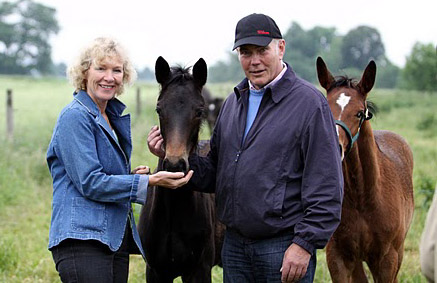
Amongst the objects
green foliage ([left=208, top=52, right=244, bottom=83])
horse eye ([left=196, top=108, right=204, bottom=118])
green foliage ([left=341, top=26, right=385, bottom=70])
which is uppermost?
green foliage ([left=341, top=26, right=385, bottom=70])

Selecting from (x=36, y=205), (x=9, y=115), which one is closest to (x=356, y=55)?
(x=9, y=115)

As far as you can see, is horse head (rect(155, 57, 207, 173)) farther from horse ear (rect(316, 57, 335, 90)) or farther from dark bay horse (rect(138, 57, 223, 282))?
horse ear (rect(316, 57, 335, 90))

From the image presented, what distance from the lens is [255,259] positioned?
10.2ft

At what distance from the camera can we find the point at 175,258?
3980 mm

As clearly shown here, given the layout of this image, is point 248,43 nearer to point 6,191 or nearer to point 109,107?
point 109,107

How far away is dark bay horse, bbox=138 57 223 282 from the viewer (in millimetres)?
3447

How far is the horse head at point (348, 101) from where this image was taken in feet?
13.9

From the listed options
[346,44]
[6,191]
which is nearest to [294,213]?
[6,191]

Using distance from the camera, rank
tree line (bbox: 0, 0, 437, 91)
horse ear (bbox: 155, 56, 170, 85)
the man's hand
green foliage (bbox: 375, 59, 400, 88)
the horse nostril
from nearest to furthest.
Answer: the man's hand < the horse nostril < horse ear (bbox: 155, 56, 170, 85) < tree line (bbox: 0, 0, 437, 91) < green foliage (bbox: 375, 59, 400, 88)

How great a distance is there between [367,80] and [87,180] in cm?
270

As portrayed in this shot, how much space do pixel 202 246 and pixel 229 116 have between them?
1203mm

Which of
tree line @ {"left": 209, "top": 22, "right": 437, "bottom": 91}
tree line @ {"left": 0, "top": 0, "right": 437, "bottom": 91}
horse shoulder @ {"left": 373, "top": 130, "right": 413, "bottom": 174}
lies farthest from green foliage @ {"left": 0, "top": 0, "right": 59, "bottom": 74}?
horse shoulder @ {"left": 373, "top": 130, "right": 413, "bottom": 174}

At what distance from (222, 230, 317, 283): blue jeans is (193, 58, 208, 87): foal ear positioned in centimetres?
108

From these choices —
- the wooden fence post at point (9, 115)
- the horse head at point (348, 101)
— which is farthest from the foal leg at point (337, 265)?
the wooden fence post at point (9, 115)
